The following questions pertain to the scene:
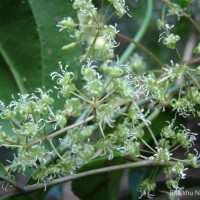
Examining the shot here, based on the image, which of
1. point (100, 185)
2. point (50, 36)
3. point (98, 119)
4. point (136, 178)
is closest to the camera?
point (98, 119)

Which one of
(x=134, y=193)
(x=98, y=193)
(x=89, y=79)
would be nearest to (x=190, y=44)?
(x=134, y=193)

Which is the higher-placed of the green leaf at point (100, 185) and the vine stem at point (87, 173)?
the vine stem at point (87, 173)

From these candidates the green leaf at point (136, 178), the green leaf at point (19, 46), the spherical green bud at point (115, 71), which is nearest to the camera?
the spherical green bud at point (115, 71)

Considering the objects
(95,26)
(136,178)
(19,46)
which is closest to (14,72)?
(19,46)

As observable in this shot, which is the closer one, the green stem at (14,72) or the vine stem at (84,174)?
the vine stem at (84,174)

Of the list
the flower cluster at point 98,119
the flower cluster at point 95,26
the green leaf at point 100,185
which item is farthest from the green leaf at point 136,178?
the flower cluster at point 95,26

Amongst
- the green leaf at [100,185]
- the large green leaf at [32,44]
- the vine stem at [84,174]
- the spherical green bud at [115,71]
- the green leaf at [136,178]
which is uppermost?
the large green leaf at [32,44]

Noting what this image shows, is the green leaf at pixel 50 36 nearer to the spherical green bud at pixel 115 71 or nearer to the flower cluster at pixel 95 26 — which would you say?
the flower cluster at pixel 95 26

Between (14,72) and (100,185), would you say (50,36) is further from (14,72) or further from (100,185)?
(100,185)
